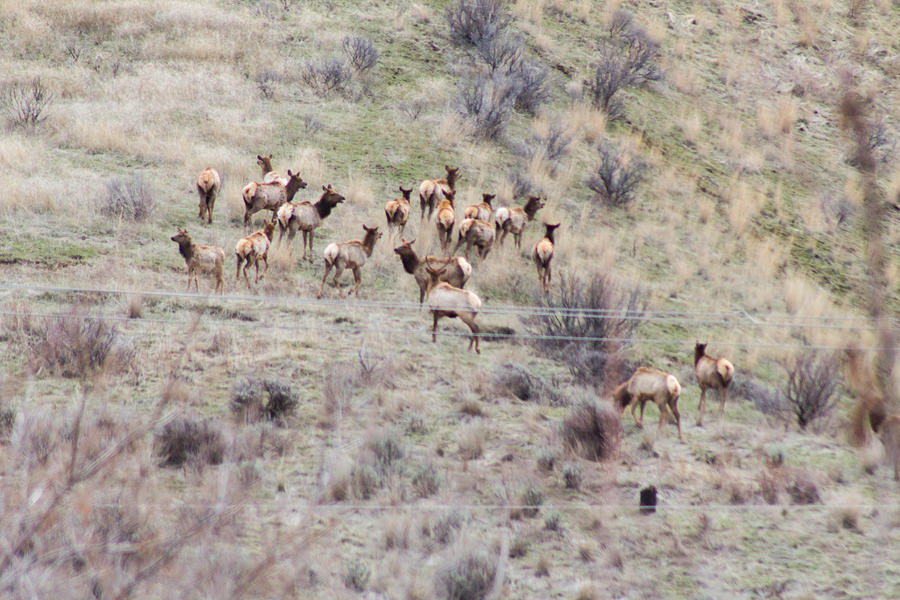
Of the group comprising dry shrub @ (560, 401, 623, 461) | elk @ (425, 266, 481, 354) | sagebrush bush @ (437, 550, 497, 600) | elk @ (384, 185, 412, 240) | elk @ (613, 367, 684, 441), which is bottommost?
sagebrush bush @ (437, 550, 497, 600)

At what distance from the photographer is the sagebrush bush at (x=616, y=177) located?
18266 millimetres

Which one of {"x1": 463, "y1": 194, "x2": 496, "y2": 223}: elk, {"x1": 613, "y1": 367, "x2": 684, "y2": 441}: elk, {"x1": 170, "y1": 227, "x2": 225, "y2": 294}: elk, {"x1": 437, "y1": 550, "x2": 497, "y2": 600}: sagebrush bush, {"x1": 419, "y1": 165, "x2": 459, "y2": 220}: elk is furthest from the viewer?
{"x1": 419, "y1": 165, "x2": 459, "y2": 220}: elk

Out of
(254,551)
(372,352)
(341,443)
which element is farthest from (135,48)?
(254,551)

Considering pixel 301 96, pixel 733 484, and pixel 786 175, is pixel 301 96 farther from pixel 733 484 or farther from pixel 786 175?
pixel 733 484

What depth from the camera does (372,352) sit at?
35.0 ft

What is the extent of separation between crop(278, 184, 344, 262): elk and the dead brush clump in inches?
174

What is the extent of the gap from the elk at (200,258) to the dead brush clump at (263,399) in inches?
112

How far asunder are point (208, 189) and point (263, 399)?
5.95m

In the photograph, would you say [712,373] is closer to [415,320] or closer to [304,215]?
[415,320]

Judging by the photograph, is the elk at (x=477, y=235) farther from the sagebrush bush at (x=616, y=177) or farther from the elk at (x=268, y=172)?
the sagebrush bush at (x=616, y=177)

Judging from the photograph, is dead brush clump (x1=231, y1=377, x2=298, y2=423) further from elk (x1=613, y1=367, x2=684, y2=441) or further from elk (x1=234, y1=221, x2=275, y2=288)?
elk (x1=613, y1=367, x2=684, y2=441)

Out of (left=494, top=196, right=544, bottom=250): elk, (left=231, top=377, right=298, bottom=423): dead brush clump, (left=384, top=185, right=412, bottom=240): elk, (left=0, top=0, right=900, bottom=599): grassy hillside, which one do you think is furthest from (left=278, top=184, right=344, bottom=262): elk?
(left=231, top=377, right=298, bottom=423): dead brush clump

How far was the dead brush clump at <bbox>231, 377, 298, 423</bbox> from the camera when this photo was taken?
9.01 metres

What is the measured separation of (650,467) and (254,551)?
429 cm
